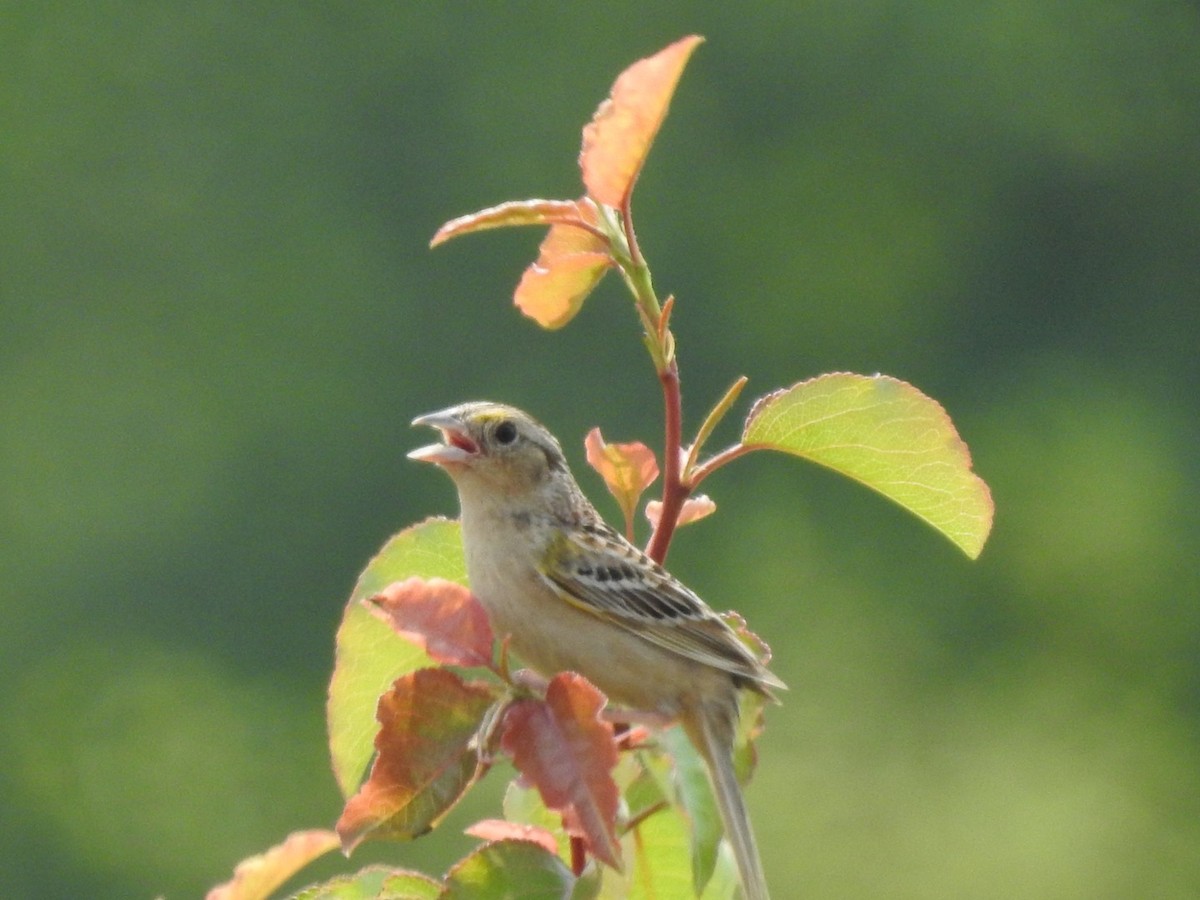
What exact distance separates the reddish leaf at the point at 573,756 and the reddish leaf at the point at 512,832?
0.33ft

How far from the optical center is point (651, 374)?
37.2 ft

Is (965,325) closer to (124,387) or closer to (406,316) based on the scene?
(406,316)

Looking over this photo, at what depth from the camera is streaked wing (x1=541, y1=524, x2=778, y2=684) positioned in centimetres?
188

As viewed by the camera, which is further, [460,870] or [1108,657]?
[1108,657]

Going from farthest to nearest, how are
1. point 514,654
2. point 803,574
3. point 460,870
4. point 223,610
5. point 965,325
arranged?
point 965,325
point 803,574
point 223,610
point 514,654
point 460,870

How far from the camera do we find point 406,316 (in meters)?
12.2

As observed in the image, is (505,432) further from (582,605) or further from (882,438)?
(882,438)

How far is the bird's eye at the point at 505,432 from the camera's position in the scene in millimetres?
2035

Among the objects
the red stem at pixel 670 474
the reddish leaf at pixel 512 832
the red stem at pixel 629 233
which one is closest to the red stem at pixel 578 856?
the reddish leaf at pixel 512 832

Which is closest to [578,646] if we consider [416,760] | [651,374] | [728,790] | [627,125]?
[728,790]

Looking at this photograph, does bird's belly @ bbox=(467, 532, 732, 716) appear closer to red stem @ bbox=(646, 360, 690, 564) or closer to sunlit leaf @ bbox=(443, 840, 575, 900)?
red stem @ bbox=(646, 360, 690, 564)

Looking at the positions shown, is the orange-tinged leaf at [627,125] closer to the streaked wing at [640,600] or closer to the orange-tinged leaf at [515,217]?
the orange-tinged leaf at [515,217]

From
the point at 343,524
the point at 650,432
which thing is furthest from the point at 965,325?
the point at 343,524

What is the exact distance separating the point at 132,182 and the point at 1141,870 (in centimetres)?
795
